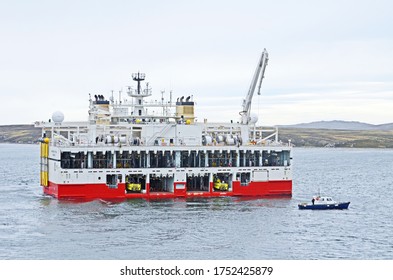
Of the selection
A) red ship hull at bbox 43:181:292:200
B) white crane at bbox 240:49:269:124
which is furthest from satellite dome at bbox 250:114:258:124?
red ship hull at bbox 43:181:292:200

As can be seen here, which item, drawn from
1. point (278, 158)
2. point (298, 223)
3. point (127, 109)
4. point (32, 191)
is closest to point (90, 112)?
point (127, 109)

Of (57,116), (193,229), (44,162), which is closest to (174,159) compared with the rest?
(57,116)

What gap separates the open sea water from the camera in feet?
Result: 174

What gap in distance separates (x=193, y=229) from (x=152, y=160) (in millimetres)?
21570

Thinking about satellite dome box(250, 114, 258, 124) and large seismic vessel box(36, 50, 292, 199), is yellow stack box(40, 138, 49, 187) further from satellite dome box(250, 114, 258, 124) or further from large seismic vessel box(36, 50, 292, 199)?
satellite dome box(250, 114, 258, 124)

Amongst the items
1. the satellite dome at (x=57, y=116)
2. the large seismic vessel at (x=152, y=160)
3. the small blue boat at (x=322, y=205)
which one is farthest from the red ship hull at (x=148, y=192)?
the small blue boat at (x=322, y=205)

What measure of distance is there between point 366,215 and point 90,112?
34.4m

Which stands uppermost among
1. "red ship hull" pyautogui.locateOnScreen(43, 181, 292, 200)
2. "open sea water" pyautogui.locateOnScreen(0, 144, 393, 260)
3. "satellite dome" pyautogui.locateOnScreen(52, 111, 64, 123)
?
"satellite dome" pyautogui.locateOnScreen(52, 111, 64, 123)

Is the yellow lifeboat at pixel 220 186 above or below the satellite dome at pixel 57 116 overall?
below

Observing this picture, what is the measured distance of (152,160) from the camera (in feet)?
270

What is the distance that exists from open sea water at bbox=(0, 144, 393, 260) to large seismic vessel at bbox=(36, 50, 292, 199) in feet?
8.36

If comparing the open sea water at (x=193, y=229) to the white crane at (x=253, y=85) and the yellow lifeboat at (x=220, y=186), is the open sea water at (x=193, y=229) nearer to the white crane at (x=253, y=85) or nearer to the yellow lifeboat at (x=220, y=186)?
the yellow lifeboat at (x=220, y=186)

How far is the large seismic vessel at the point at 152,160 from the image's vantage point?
78688mm

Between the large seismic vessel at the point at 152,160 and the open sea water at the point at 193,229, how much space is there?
2.55 meters
